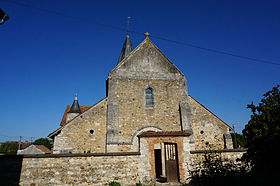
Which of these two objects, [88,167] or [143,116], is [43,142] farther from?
[88,167]

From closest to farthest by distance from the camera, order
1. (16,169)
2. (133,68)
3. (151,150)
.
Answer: (16,169), (151,150), (133,68)

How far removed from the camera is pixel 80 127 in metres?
12.1

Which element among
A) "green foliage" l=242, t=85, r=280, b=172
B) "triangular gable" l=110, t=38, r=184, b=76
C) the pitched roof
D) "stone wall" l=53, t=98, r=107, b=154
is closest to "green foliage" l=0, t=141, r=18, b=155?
the pitched roof

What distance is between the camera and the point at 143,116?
13094 mm

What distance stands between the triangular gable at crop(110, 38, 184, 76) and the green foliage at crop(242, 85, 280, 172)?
8.65 m

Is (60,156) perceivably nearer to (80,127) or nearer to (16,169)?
(16,169)

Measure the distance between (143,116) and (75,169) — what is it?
6.11 m

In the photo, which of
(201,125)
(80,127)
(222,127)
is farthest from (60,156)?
(222,127)

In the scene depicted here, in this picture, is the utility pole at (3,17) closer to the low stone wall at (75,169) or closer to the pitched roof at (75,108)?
the low stone wall at (75,169)

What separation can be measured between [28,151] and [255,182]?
4156 centimetres

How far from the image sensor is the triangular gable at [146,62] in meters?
14.2

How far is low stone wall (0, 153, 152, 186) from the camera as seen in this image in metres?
7.57

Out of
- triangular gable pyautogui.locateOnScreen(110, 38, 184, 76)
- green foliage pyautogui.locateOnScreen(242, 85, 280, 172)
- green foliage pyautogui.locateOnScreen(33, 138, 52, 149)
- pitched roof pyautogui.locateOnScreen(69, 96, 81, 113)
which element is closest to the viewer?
green foliage pyautogui.locateOnScreen(242, 85, 280, 172)

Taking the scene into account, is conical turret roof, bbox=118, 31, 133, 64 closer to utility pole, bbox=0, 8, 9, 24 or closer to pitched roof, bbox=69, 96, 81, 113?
pitched roof, bbox=69, 96, 81, 113
